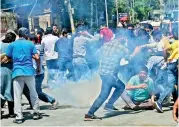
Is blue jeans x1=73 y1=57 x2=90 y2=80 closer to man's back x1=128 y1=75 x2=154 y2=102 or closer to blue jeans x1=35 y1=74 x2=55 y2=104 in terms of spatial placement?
blue jeans x1=35 y1=74 x2=55 y2=104

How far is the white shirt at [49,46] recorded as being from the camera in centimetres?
1066

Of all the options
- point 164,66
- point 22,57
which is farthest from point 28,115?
point 164,66

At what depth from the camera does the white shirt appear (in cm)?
1066

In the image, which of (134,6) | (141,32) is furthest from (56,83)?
(134,6)

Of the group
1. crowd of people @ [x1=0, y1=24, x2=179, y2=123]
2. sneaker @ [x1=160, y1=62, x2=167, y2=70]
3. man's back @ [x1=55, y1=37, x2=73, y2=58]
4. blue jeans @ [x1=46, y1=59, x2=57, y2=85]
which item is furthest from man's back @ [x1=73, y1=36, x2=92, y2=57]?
sneaker @ [x1=160, y1=62, x2=167, y2=70]

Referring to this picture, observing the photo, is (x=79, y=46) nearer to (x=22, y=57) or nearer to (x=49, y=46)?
(x=49, y=46)

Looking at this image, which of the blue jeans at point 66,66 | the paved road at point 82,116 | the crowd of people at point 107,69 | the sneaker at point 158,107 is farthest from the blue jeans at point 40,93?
the blue jeans at point 66,66

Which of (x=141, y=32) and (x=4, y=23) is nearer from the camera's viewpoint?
(x=141, y=32)

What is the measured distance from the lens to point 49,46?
10766 mm

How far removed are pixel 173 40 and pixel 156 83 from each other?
96 cm

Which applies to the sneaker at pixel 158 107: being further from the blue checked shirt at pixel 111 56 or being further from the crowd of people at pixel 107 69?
the blue checked shirt at pixel 111 56

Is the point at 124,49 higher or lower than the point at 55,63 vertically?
higher

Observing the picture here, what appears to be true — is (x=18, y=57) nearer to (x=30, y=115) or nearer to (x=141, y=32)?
(x=30, y=115)

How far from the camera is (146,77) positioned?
27.1 ft
